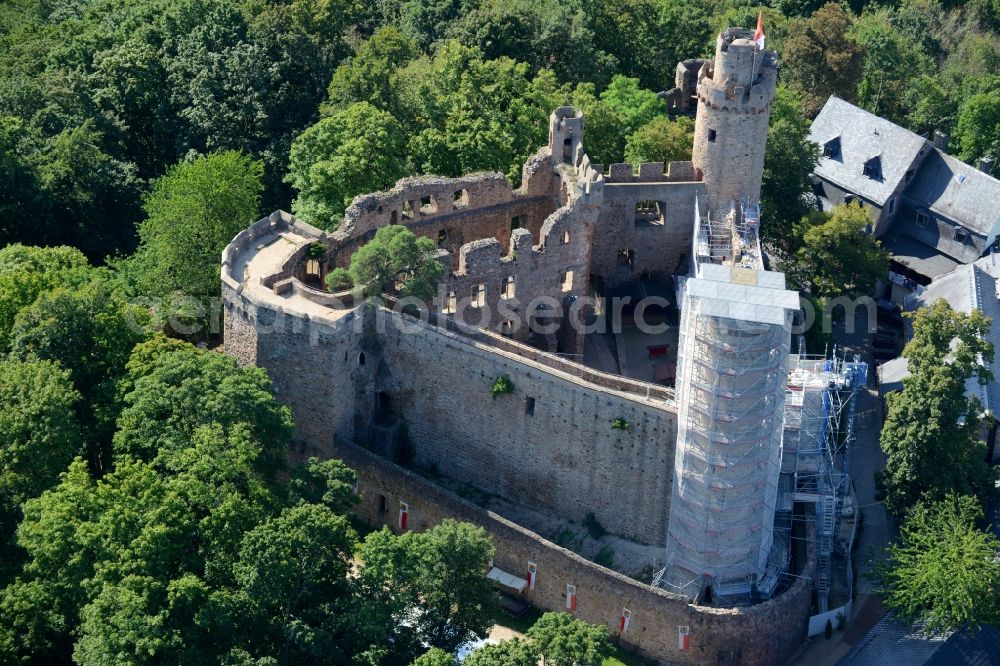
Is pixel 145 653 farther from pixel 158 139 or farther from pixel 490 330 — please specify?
pixel 158 139

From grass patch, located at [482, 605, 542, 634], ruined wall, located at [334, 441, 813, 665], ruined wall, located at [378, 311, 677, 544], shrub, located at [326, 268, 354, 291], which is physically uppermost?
shrub, located at [326, 268, 354, 291]

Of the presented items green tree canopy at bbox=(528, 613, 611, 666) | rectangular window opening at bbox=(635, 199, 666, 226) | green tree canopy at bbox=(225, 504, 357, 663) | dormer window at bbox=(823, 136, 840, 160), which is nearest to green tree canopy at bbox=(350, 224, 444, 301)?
green tree canopy at bbox=(225, 504, 357, 663)

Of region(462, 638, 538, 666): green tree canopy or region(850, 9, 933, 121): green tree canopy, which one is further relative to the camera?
region(850, 9, 933, 121): green tree canopy

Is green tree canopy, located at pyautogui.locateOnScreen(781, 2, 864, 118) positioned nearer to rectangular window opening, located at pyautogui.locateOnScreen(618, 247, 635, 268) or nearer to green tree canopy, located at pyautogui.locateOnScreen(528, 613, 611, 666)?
rectangular window opening, located at pyautogui.locateOnScreen(618, 247, 635, 268)

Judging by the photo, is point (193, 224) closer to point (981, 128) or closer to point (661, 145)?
point (661, 145)

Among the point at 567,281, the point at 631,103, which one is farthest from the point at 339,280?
the point at 631,103

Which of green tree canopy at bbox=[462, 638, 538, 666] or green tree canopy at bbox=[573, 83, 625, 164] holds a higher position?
green tree canopy at bbox=[573, 83, 625, 164]
